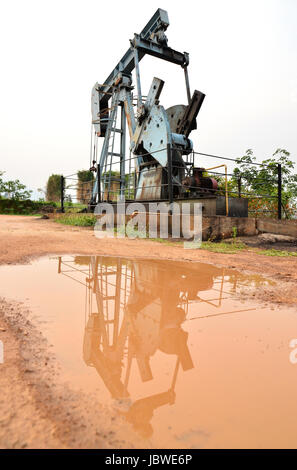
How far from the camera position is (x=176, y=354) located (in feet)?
4.79

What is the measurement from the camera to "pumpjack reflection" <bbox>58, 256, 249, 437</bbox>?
1186mm

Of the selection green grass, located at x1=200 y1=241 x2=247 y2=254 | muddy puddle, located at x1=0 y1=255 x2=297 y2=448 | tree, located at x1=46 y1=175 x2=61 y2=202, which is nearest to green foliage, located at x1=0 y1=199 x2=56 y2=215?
tree, located at x1=46 y1=175 x2=61 y2=202

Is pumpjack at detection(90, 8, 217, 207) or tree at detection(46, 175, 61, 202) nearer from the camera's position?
pumpjack at detection(90, 8, 217, 207)

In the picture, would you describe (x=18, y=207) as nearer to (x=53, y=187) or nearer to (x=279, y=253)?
(x=53, y=187)

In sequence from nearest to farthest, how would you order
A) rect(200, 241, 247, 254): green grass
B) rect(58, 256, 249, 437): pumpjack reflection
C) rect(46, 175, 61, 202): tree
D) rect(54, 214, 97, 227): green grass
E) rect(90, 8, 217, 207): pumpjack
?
rect(58, 256, 249, 437): pumpjack reflection → rect(200, 241, 247, 254): green grass → rect(90, 8, 217, 207): pumpjack → rect(54, 214, 97, 227): green grass → rect(46, 175, 61, 202): tree

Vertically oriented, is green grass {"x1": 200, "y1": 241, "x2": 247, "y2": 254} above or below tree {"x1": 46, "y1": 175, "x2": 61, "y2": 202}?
below

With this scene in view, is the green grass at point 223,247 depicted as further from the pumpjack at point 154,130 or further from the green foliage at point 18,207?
the green foliage at point 18,207

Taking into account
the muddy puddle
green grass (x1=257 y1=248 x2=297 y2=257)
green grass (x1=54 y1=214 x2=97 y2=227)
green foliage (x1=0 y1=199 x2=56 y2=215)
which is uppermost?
green foliage (x1=0 y1=199 x2=56 y2=215)

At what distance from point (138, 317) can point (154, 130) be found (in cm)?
733

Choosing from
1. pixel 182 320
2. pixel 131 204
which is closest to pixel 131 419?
pixel 182 320

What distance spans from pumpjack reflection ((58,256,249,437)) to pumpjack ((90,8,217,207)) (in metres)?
3.79

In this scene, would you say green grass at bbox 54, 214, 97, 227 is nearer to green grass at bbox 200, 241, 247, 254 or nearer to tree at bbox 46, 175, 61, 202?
green grass at bbox 200, 241, 247, 254

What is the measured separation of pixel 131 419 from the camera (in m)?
0.97

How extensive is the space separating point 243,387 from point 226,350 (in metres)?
0.33
